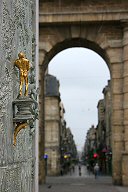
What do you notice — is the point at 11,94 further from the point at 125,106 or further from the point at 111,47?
the point at 111,47

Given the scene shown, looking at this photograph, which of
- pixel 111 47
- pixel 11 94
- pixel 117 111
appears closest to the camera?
pixel 11 94

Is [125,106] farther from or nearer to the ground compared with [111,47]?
nearer to the ground

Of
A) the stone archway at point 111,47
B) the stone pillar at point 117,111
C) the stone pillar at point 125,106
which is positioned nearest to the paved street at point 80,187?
the stone pillar at point 125,106

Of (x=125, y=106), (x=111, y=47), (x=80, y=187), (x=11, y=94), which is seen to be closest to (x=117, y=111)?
(x=125, y=106)

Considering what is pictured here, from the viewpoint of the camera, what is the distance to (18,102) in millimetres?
4602

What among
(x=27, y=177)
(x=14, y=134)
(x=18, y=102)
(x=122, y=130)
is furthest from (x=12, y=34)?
(x=122, y=130)

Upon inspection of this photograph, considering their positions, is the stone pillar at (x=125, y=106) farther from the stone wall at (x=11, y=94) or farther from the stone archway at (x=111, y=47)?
the stone wall at (x=11, y=94)

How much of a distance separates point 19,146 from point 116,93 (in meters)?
21.2

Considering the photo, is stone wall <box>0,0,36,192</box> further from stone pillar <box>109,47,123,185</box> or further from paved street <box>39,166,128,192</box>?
stone pillar <box>109,47,123,185</box>

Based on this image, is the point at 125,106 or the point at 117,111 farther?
the point at 117,111

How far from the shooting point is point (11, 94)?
458 centimetres

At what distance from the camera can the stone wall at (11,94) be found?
4.09m

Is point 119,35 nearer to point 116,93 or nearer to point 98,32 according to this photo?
point 98,32

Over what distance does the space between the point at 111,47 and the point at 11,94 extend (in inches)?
881
